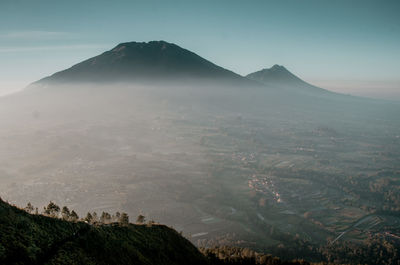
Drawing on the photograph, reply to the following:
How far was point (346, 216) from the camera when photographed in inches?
3979

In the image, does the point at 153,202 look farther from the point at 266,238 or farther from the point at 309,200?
the point at 309,200

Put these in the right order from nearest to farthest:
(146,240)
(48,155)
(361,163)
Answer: (146,240) < (48,155) < (361,163)

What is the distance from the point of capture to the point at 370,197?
11912 cm

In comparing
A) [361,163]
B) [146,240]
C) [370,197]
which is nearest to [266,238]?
[146,240]

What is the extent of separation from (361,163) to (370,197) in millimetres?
63936

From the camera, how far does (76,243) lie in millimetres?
26688

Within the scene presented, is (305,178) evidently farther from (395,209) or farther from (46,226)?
(46,226)

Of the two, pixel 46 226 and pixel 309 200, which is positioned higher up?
pixel 46 226

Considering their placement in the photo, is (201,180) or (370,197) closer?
(370,197)

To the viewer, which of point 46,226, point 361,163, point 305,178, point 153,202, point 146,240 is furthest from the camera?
point 361,163

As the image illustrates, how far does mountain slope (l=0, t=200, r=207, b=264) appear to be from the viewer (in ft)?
72.9

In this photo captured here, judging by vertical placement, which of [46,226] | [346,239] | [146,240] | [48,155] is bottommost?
[346,239]

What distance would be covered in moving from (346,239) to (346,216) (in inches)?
690

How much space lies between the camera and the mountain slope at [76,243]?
875 inches
